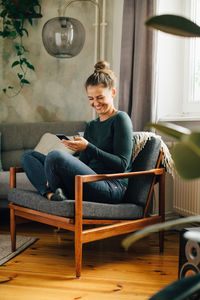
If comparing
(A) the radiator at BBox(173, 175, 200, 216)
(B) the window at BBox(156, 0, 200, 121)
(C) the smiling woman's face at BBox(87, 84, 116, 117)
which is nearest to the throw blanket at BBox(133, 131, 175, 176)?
(C) the smiling woman's face at BBox(87, 84, 116, 117)

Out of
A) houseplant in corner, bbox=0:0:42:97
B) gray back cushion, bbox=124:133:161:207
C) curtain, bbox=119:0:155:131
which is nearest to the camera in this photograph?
gray back cushion, bbox=124:133:161:207

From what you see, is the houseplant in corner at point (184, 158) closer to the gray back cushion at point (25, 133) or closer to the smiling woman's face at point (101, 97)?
the smiling woman's face at point (101, 97)

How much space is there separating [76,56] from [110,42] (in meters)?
0.36

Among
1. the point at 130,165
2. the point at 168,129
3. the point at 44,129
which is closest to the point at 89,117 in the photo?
the point at 44,129

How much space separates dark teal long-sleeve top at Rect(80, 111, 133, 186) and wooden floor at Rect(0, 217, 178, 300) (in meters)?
0.47

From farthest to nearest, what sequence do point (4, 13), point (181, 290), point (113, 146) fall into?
point (4, 13) → point (113, 146) → point (181, 290)

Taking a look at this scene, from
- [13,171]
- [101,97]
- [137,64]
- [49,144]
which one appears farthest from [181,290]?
[49,144]

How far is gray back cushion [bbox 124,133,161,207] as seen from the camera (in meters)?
2.13

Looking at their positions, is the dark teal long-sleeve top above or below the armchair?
above

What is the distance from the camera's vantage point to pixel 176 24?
55 centimetres

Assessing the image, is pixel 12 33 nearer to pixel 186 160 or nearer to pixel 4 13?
pixel 4 13

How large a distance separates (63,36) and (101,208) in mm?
1712

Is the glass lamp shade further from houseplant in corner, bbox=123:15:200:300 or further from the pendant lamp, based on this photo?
houseplant in corner, bbox=123:15:200:300

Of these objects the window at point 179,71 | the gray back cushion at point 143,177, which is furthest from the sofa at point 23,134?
the gray back cushion at point 143,177
